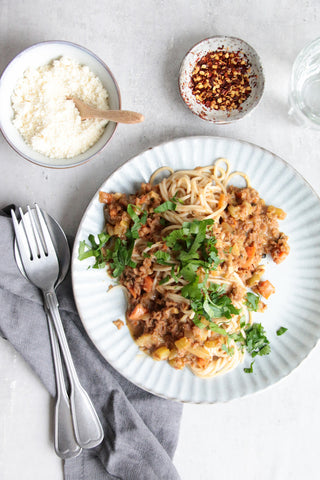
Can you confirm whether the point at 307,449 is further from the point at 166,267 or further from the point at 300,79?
the point at 300,79

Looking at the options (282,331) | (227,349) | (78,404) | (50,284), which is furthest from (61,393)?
(282,331)

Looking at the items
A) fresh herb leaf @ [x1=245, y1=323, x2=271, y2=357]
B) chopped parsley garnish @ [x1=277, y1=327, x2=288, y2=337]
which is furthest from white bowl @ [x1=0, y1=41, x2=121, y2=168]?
chopped parsley garnish @ [x1=277, y1=327, x2=288, y2=337]

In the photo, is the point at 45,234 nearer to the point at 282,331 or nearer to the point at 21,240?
the point at 21,240

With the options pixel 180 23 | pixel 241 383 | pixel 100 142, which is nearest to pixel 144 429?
pixel 241 383

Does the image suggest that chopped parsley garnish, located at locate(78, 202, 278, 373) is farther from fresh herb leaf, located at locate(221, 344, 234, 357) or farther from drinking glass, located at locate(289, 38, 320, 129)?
drinking glass, located at locate(289, 38, 320, 129)

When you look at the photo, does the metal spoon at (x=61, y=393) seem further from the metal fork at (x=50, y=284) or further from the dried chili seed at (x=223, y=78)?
the dried chili seed at (x=223, y=78)

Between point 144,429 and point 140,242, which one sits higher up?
point 140,242
